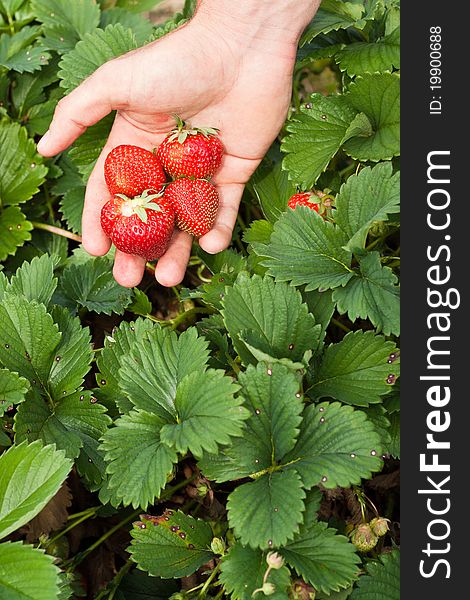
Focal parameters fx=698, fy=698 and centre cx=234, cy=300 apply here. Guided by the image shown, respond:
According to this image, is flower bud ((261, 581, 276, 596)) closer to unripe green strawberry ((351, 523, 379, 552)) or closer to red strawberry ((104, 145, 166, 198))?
unripe green strawberry ((351, 523, 379, 552))

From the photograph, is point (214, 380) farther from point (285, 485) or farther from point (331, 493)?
point (331, 493)

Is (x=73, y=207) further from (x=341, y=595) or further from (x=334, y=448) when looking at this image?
(x=341, y=595)

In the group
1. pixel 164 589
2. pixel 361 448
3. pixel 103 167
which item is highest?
pixel 103 167

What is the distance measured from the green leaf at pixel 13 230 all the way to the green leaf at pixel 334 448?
38.2 inches

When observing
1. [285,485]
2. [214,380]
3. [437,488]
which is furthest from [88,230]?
[437,488]

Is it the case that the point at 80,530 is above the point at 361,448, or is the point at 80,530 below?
below

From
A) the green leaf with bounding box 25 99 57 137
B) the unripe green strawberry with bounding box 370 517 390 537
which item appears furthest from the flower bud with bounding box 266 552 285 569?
the green leaf with bounding box 25 99 57 137

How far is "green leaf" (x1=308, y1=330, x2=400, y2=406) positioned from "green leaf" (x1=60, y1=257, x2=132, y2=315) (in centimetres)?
57

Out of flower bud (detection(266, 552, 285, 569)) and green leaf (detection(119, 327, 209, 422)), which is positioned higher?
green leaf (detection(119, 327, 209, 422))

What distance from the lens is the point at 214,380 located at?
1188 millimetres

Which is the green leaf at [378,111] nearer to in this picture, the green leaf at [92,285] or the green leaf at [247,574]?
the green leaf at [92,285]

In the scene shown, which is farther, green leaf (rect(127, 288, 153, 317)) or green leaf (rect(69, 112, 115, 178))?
green leaf (rect(69, 112, 115, 178))

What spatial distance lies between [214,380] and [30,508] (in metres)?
0.37

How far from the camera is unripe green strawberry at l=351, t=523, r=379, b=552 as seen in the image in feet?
4.10
